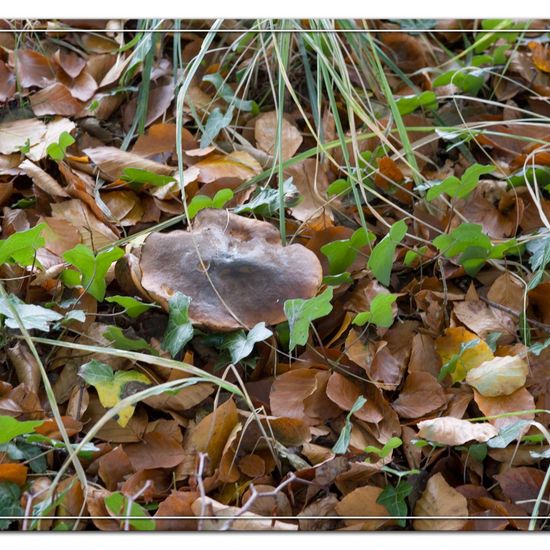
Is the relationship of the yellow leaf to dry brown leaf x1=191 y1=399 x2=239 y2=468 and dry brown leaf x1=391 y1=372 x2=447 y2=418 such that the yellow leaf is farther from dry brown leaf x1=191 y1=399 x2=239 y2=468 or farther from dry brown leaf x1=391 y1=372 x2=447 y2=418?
dry brown leaf x1=191 y1=399 x2=239 y2=468

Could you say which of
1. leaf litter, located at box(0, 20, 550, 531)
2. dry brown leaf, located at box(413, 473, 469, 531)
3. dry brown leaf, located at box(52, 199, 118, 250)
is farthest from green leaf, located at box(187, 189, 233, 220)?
dry brown leaf, located at box(413, 473, 469, 531)

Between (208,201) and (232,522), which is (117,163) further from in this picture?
(232,522)

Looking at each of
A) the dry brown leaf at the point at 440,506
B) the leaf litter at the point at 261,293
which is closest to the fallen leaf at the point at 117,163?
the leaf litter at the point at 261,293

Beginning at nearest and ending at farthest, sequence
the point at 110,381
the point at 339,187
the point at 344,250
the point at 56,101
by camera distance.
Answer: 1. the point at 110,381
2. the point at 344,250
3. the point at 339,187
4. the point at 56,101

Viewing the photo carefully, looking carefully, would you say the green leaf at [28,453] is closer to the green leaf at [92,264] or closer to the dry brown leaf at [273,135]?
the green leaf at [92,264]

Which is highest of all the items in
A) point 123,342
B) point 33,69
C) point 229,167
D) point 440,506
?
point 33,69

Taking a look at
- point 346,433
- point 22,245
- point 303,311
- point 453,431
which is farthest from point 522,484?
point 22,245

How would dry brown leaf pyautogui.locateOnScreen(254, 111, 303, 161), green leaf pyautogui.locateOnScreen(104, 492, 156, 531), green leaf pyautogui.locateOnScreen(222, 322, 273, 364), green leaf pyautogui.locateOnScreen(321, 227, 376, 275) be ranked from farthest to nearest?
dry brown leaf pyautogui.locateOnScreen(254, 111, 303, 161) → green leaf pyautogui.locateOnScreen(321, 227, 376, 275) → green leaf pyautogui.locateOnScreen(222, 322, 273, 364) → green leaf pyautogui.locateOnScreen(104, 492, 156, 531)
